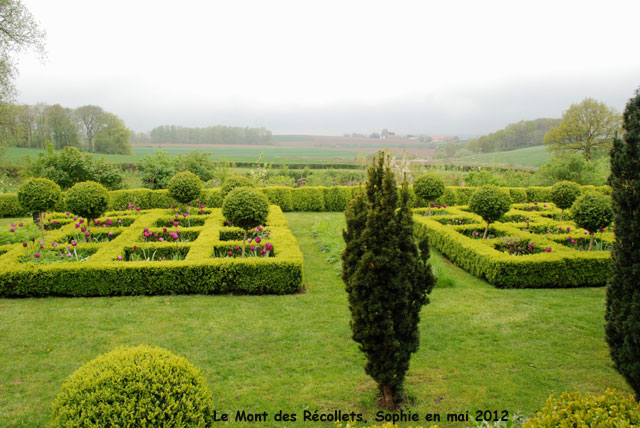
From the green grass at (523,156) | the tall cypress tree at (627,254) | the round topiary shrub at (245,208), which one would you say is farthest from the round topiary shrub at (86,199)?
the green grass at (523,156)

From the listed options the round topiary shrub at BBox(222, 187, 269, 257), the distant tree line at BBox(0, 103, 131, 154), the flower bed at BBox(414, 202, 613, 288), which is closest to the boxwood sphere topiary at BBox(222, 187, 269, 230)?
the round topiary shrub at BBox(222, 187, 269, 257)

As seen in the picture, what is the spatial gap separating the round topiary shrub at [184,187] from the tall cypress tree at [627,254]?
1009 centimetres

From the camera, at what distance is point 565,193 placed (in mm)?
10445

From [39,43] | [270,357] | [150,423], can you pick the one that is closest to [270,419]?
[270,357]

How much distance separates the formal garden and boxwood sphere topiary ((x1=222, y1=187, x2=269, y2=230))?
1.2 inches

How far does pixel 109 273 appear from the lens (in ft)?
21.1

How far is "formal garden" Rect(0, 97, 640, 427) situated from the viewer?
2.77 m

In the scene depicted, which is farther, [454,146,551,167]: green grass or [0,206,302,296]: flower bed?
[454,146,551,167]: green grass

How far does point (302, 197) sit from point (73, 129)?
20.6 meters

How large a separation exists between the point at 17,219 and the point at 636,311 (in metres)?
16.0

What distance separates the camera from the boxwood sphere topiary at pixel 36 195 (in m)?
8.71

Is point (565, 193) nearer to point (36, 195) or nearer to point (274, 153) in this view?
point (36, 195)

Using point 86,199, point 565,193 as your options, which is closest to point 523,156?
point 565,193

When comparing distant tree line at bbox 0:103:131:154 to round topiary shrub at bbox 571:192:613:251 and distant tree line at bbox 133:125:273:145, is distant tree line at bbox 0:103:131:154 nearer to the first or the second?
distant tree line at bbox 133:125:273:145
